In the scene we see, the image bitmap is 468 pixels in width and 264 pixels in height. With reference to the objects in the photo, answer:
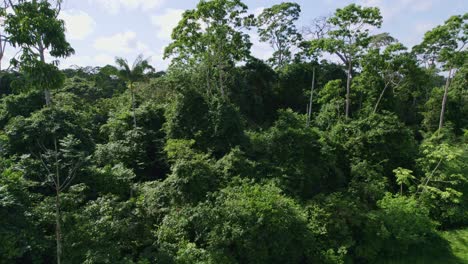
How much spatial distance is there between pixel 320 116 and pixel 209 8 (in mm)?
10219

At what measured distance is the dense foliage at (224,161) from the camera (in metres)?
8.79

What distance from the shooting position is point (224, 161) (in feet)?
43.7

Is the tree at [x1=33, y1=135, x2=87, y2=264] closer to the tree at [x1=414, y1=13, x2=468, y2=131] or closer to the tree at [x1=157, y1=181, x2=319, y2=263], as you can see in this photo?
the tree at [x1=157, y1=181, x2=319, y2=263]

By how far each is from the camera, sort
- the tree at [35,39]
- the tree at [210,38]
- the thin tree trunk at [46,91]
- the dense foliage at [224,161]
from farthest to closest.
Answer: the tree at [210,38] < the thin tree trunk at [46,91] < the dense foliage at [224,161] < the tree at [35,39]

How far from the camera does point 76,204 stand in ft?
32.4

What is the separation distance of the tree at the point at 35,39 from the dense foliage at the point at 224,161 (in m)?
0.03

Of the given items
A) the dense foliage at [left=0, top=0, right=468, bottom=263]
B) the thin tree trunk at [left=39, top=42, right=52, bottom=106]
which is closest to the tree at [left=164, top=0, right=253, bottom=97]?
the dense foliage at [left=0, top=0, right=468, bottom=263]

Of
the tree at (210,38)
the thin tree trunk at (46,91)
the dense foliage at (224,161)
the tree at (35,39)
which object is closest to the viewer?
the tree at (35,39)

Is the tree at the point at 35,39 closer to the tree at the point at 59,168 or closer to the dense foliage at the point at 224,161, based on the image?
the dense foliage at the point at 224,161

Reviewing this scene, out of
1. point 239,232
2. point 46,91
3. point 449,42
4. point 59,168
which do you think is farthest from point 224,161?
point 449,42

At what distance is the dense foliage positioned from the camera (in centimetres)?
879

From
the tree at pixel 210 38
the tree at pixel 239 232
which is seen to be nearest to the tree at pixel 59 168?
the tree at pixel 239 232

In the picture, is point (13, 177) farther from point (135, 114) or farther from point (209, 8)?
point (209, 8)

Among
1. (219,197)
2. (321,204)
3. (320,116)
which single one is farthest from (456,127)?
(219,197)
